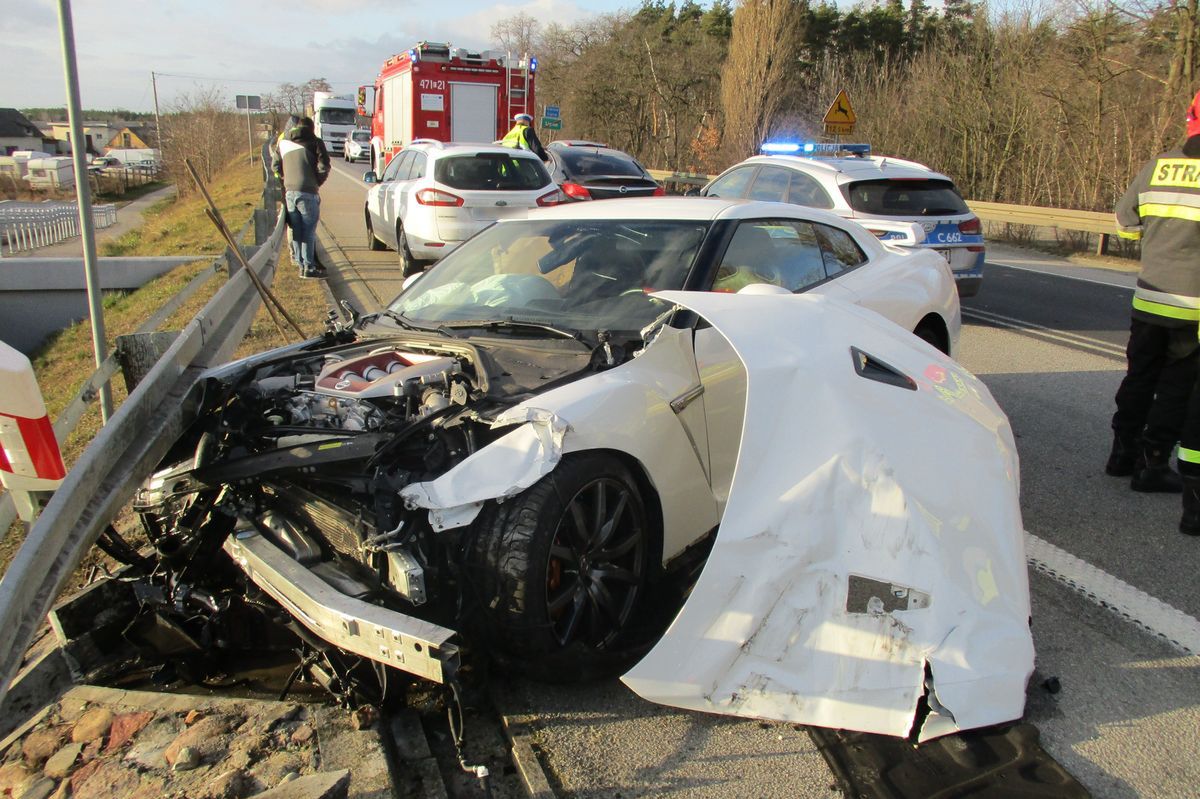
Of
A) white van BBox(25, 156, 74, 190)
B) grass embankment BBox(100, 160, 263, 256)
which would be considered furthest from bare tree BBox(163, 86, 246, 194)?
white van BBox(25, 156, 74, 190)

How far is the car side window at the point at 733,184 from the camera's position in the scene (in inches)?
402

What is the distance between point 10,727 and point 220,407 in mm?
1286

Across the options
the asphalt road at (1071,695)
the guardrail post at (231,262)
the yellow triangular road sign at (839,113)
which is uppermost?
the yellow triangular road sign at (839,113)

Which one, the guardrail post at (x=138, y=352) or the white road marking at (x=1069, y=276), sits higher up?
the guardrail post at (x=138, y=352)

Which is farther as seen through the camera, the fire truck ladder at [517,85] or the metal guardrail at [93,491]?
the fire truck ladder at [517,85]

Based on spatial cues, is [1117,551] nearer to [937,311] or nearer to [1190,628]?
[1190,628]

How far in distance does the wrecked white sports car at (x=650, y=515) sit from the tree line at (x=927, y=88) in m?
16.6

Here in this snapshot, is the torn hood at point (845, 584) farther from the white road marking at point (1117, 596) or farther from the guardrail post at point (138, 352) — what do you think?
the guardrail post at point (138, 352)

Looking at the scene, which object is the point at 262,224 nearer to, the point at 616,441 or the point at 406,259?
the point at 406,259

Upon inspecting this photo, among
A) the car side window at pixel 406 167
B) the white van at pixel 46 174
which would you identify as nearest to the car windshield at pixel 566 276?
the car side window at pixel 406 167

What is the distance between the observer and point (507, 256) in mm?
4461

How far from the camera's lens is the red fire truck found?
65.5 ft

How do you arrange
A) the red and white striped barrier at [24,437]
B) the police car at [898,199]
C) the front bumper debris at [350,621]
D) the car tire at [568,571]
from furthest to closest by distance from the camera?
1. the police car at [898,199]
2. the red and white striped barrier at [24,437]
3. the car tire at [568,571]
4. the front bumper debris at [350,621]

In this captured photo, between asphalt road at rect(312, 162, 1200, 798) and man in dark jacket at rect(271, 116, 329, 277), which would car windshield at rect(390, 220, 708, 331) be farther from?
man in dark jacket at rect(271, 116, 329, 277)
